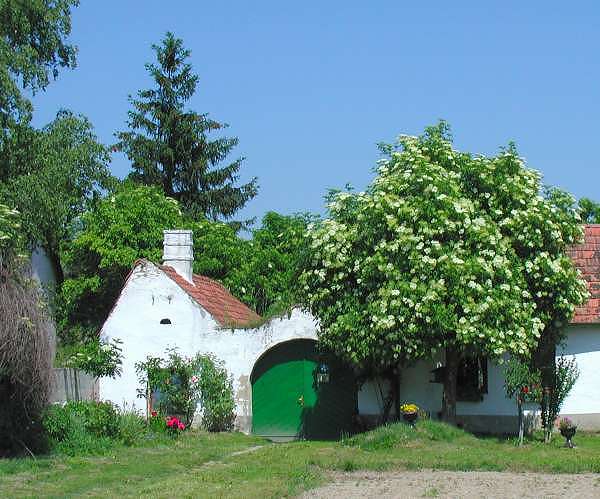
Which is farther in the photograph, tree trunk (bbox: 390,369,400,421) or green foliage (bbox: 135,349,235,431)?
green foliage (bbox: 135,349,235,431)

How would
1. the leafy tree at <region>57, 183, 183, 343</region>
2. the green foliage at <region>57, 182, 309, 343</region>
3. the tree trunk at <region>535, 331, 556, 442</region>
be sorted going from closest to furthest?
1. the tree trunk at <region>535, 331, 556, 442</region>
2. the leafy tree at <region>57, 183, 183, 343</region>
3. the green foliage at <region>57, 182, 309, 343</region>

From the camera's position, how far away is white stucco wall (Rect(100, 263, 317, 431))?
77.4 feet

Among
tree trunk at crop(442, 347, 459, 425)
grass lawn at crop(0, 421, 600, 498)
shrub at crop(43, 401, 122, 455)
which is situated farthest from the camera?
tree trunk at crop(442, 347, 459, 425)

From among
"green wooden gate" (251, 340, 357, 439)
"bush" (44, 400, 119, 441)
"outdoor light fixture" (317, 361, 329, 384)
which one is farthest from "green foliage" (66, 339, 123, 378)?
"outdoor light fixture" (317, 361, 329, 384)

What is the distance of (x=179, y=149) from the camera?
42.1m

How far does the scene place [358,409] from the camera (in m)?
23.5

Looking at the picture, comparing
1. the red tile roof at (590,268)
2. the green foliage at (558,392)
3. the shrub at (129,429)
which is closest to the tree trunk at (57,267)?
the shrub at (129,429)

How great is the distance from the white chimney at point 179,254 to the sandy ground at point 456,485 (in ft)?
35.8

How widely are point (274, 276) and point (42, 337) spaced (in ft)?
58.3

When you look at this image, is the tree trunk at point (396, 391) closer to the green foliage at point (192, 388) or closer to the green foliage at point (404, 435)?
the green foliage at point (404, 435)

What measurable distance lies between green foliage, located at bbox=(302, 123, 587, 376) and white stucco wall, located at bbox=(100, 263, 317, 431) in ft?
9.57

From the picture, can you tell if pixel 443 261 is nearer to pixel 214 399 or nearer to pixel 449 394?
pixel 449 394

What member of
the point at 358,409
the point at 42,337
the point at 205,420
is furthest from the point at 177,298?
the point at 42,337

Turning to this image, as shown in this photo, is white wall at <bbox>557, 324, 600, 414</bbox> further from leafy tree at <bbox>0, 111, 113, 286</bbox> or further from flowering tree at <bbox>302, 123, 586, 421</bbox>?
leafy tree at <bbox>0, 111, 113, 286</bbox>
